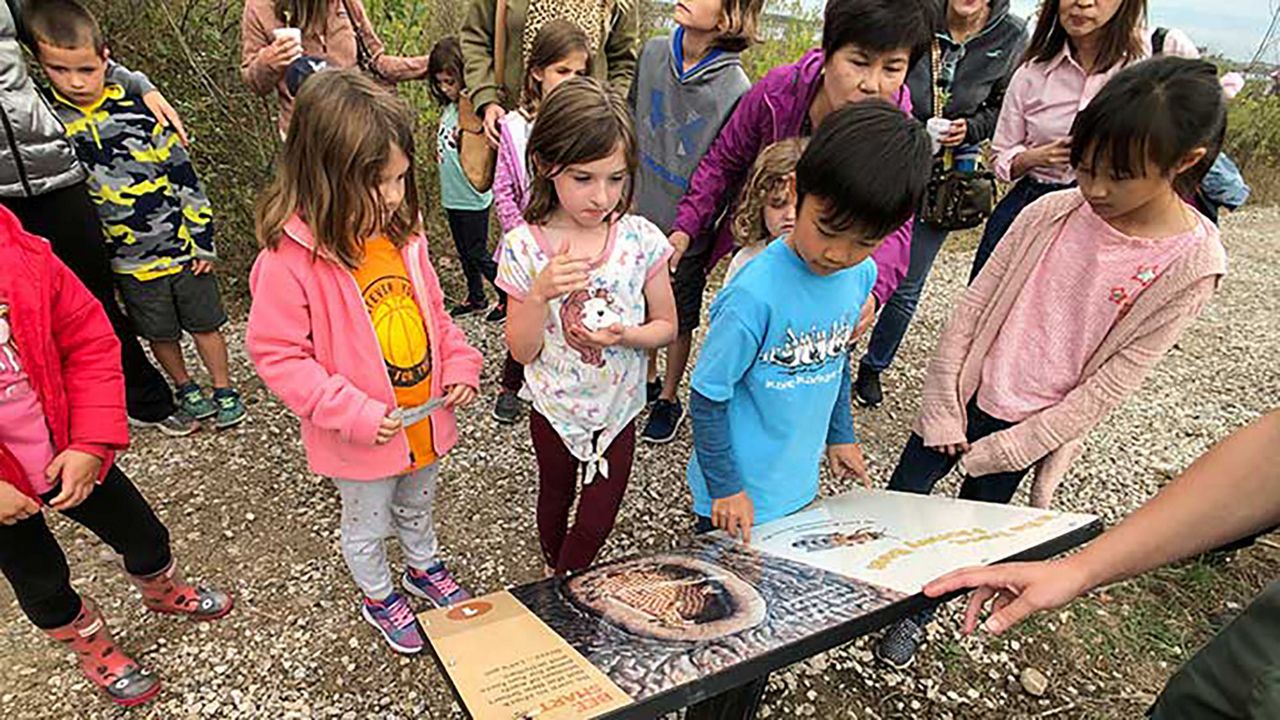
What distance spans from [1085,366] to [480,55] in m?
2.69

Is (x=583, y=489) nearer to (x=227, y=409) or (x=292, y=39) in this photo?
(x=227, y=409)

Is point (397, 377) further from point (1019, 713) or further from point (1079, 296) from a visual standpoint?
point (1019, 713)

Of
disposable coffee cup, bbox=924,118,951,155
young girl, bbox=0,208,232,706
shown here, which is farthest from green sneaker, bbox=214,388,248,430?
disposable coffee cup, bbox=924,118,951,155

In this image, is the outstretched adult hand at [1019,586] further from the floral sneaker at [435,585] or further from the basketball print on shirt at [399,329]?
the floral sneaker at [435,585]

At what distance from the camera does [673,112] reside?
2.90m

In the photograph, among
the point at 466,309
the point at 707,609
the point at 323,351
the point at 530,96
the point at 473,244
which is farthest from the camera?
the point at 466,309

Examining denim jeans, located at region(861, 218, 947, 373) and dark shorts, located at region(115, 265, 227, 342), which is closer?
dark shorts, located at region(115, 265, 227, 342)

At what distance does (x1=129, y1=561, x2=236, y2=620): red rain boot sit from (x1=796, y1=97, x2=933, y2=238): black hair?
7.33 ft

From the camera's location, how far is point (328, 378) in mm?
1770

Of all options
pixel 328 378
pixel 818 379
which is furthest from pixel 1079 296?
pixel 328 378

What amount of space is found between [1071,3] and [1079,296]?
4.10 ft

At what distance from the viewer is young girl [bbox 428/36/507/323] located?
13.0ft

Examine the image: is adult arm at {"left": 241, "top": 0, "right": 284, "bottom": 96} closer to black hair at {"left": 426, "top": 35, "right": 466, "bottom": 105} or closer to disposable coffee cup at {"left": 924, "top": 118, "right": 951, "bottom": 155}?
black hair at {"left": 426, "top": 35, "right": 466, "bottom": 105}

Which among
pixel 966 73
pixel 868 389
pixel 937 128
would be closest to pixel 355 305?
pixel 937 128
